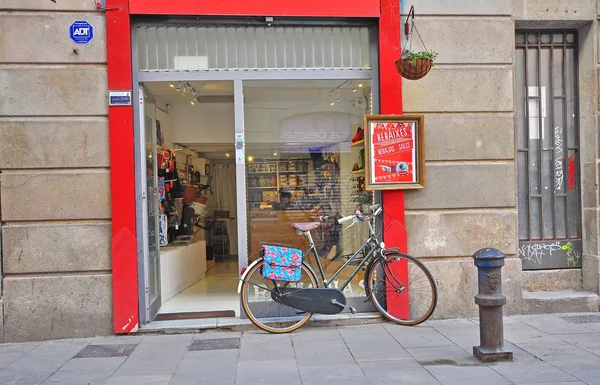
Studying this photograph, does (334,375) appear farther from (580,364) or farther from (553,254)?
Result: (553,254)

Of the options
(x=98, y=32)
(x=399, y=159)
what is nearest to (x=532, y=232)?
(x=399, y=159)

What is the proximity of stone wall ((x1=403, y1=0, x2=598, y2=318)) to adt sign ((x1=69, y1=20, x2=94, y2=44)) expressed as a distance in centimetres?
380

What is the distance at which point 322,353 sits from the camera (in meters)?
5.21

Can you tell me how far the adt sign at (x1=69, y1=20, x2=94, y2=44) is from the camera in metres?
6.00

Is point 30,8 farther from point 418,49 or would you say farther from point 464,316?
point 464,316

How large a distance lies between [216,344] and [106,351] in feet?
3.79

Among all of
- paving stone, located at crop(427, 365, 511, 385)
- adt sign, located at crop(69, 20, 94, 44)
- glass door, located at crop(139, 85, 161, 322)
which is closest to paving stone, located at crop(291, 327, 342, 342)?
paving stone, located at crop(427, 365, 511, 385)

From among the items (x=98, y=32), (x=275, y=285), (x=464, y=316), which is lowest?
(x=464, y=316)

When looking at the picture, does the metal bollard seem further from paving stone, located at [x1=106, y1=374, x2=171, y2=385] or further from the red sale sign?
paving stone, located at [x1=106, y1=374, x2=171, y2=385]

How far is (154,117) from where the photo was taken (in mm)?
7137

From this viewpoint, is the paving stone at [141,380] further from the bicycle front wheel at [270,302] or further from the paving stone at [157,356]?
the bicycle front wheel at [270,302]

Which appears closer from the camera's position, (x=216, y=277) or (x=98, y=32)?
(x=98, y=32)

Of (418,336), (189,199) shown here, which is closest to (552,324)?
(418,336)

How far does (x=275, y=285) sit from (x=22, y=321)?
9.55 feet
